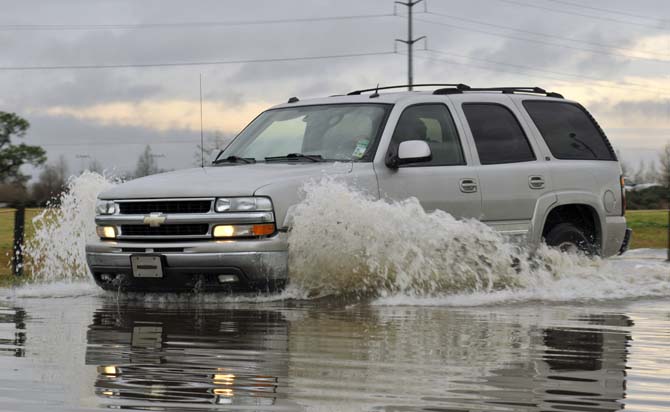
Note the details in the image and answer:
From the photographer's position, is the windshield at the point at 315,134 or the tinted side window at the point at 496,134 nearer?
the windshield at the point at 315,134

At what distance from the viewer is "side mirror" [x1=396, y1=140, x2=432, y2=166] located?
9492mm

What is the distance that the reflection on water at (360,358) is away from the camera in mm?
4863

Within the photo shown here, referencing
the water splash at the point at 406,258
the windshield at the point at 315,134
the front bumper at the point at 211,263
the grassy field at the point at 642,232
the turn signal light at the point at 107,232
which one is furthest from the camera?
the grassy field at the point at 642,232

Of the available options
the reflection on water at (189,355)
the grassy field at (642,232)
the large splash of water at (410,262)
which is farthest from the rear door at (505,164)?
the grassy field at (642,232)

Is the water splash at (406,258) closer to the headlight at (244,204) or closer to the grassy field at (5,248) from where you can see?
the headlight at (244,204)

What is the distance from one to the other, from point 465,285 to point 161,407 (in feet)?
17.4

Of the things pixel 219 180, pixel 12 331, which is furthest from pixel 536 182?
pixel 12 331

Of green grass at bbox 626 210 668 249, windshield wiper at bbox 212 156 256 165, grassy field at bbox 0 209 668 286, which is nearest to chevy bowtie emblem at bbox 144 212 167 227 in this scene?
windshield wiper at bbox 212 156 256 165

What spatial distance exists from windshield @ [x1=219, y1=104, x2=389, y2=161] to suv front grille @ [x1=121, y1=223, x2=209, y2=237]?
128cm

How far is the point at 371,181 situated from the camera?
30.8 ft

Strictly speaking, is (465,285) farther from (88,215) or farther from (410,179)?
(88,215)

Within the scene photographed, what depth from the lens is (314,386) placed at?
202 inches

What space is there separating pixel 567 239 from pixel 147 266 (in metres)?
3.91

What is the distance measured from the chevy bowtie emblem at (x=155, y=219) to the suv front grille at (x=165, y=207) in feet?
0.25
